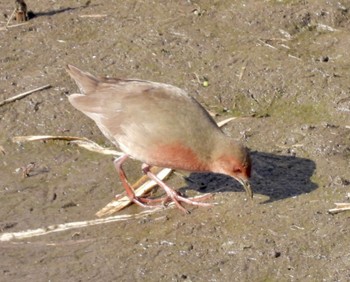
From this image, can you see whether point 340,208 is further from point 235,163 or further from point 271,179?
point 235,163

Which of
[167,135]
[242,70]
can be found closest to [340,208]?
[167,135]

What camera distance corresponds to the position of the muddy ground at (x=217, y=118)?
300 inches

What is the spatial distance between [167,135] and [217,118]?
1.54 m

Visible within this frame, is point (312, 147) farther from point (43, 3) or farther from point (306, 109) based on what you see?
point (43, 3)

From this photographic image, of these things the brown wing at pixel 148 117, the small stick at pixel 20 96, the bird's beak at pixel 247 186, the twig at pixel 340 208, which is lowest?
the twig at pixel 340 208

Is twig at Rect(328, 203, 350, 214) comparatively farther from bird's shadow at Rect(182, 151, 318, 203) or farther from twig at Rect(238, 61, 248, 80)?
twig at Rect(238, 61, 248, 80)

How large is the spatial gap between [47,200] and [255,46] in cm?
315

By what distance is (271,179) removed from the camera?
859 centimetres

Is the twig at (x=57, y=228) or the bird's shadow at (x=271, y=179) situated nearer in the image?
the twig at (x=57, y=228)

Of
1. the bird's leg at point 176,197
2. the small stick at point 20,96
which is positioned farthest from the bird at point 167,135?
the small stick at point 20,96

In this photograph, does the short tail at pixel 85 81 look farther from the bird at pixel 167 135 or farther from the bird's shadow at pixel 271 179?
the bird's shadow at pixel 271 179

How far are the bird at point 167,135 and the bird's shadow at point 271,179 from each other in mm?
281

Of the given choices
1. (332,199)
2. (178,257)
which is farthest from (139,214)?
(332,199)

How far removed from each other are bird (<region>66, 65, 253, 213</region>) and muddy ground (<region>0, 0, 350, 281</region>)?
0.32m
